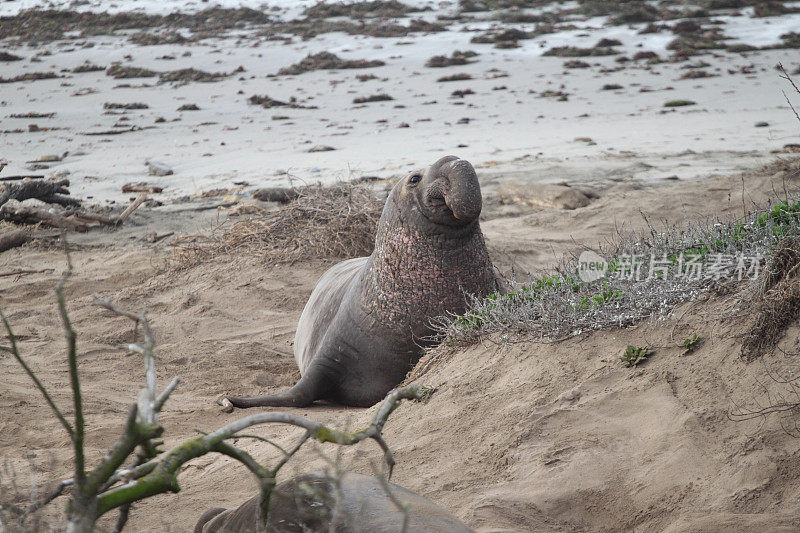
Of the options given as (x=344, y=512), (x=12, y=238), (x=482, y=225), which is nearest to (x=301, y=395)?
(x=344, y=512)

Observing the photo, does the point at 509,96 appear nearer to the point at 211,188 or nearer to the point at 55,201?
the point at 211,188

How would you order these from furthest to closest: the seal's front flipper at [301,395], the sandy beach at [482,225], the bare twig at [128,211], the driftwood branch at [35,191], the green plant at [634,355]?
1. the bare twig at [128,211]
2. the driftwood branch at [35,191]
3. the seal's front flipper at [301,395]
4. the green plant at [634,355]
5. the sandy beach at [482,225]

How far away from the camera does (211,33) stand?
77.0ft

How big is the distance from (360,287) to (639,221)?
12.9 ft

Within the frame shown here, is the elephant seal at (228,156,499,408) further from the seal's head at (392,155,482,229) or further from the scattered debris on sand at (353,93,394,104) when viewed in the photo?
the scattered debris on sand at (353,93,394,104)

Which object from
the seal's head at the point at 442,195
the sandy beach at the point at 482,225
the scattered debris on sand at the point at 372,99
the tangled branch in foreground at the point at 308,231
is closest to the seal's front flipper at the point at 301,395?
the sandy beach at the point at 482,225

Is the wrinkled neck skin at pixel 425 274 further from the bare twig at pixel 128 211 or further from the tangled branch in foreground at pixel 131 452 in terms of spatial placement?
the bare twig at pixel 128 211

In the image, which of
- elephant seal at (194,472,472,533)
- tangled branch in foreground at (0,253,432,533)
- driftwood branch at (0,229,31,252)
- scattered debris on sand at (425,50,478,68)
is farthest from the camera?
scattered debris on sand at (425,50,478,68)

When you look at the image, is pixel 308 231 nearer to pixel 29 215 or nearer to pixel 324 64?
pixel 29 215

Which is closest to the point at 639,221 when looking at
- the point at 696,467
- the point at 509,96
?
the point at 696,467

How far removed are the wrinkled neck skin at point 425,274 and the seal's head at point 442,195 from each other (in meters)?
0.02

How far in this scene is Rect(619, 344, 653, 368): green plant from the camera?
3281 millimetres

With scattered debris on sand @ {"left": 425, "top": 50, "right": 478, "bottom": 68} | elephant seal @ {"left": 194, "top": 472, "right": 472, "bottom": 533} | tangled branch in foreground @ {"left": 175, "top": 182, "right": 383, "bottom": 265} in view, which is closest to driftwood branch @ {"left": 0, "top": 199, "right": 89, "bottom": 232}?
tangled branch in foreground @ {"left": 175, "top": 182, "right": 383, "bottom": 265}

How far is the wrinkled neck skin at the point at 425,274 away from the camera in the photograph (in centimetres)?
460
